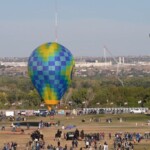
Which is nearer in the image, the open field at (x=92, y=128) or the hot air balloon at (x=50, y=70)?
the open field at (x=92, y=128)

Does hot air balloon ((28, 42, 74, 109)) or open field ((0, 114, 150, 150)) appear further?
hot air balloon ((28, 42, 74, 109))

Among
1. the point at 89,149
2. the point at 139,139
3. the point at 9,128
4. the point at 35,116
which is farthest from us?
the point at 35,116

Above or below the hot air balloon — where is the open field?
below

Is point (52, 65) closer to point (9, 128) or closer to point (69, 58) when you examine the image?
point (69, 58)

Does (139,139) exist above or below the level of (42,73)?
below

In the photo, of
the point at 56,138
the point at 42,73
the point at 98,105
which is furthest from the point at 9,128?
the point at 98,105
